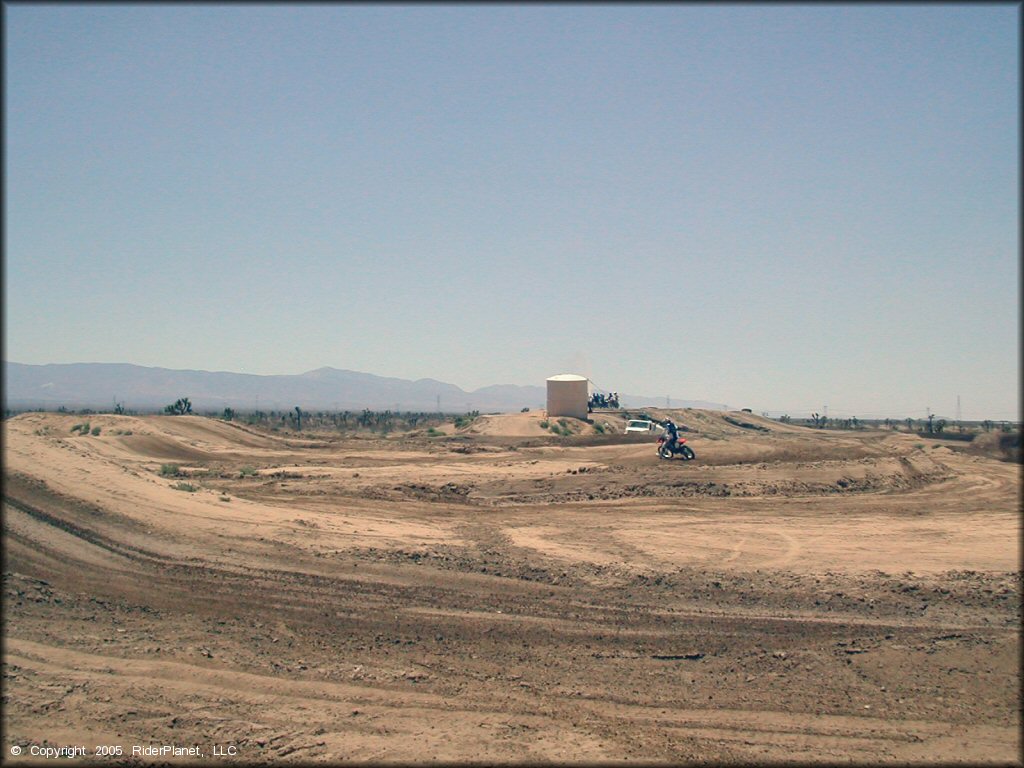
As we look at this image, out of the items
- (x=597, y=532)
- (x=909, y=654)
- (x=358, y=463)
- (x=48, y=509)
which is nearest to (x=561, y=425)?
(x=358, y=463)

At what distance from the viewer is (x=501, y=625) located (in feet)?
35.2

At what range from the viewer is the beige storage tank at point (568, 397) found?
187 ft

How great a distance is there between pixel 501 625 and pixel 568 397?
46.8 meters

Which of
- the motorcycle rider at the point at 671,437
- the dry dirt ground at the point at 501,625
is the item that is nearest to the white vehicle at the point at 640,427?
the motorcycle rider at the point at 671,437

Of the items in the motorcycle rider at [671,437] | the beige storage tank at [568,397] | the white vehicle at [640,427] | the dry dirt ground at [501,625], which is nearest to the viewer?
the dry dirt ground at [501,625]

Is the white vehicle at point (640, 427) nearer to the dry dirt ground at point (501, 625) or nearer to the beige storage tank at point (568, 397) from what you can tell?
the beige storage tank at point (568, 397)

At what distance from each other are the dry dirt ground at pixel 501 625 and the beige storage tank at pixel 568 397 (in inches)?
1380

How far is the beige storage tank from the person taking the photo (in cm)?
5712

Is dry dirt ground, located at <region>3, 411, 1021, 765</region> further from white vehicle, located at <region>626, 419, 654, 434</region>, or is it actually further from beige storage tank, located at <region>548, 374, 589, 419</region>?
beige storage tank, located at <region>548, 374, 589, 419</region>

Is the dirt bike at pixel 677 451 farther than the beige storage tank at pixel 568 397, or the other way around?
the beige storage tank at pixel 568 397

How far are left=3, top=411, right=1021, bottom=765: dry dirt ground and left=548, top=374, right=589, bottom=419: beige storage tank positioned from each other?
35.0 metres

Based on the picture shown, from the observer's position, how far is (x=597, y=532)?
17359mm

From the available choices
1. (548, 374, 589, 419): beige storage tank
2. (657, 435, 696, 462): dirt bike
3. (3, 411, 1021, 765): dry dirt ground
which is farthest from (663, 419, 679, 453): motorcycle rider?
(548, 374, 589, 419): beige storage tank

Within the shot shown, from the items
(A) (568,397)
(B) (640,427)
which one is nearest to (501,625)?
(B) (640,427)
